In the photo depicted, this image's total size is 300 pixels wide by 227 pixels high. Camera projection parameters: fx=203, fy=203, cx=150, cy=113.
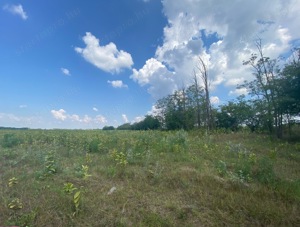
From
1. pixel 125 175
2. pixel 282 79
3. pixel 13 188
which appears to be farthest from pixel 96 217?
pixel 282 79

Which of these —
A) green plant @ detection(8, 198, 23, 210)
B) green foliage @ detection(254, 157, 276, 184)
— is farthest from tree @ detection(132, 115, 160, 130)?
green plant @ detection(8, 198, 23, 210)

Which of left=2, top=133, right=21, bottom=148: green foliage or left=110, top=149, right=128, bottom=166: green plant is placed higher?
left=2, top=133, right=21, bottom=148: green foliage

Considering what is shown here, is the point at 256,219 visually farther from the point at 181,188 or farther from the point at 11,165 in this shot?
the point at 11,165

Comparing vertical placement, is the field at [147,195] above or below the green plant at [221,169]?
below

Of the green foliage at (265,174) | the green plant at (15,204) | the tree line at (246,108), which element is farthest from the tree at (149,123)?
the green plant at (15,204)

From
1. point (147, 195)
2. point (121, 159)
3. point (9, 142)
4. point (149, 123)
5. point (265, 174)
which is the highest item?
point (149, 123)

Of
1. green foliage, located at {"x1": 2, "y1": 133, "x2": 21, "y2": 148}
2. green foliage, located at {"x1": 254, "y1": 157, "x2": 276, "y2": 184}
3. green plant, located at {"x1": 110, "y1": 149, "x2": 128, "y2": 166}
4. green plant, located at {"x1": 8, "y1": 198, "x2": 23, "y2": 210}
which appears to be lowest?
green plant, located at {"x1": 8, "y1": 198, "x2": 23, "y2": 210}

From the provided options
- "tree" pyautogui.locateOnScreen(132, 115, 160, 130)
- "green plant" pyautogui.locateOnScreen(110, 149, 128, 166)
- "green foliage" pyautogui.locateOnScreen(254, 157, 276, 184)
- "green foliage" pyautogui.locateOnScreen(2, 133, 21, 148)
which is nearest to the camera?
"green foliage" pyautogui.locateOnScreen(254, 157, 276, 184)

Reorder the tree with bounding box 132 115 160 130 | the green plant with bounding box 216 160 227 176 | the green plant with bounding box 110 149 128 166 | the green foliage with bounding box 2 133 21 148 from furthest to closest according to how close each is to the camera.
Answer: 1. the tree with bounding box 132 115 160 130
2. the green foliage with bounding box 2 133 21 148
3. the green plant with bounding box 110 149 128 166
4. the green plant with bounding box 216 160 227 176

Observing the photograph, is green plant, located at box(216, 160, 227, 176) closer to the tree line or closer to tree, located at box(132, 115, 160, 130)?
the tree line

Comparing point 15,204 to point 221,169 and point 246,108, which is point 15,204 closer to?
point 221,169

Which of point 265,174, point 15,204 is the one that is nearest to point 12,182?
point 15,204

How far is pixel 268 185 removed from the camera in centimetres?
414

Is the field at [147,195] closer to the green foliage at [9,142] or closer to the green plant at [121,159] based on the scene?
the green plant at [121,159]
